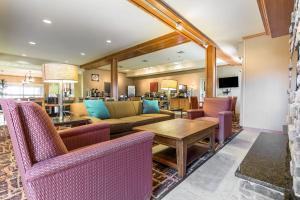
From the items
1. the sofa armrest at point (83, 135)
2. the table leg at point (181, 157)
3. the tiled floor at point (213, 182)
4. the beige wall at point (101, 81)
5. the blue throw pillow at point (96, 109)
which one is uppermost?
the beige wall at point (101, 81)

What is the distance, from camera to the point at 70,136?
1523 millimetres

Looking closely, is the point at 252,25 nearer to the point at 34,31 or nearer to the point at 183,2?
the point at 183,2

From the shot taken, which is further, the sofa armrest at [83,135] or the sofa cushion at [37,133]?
the sofa armrest at [83,135]

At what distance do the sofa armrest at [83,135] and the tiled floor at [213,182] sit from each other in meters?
0.92

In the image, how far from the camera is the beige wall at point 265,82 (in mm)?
3768

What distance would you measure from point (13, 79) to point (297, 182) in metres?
15.0

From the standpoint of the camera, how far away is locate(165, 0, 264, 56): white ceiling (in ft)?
9.09

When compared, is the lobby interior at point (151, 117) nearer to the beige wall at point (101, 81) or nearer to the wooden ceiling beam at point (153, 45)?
the wooden ceiling beam at point (153, 45)

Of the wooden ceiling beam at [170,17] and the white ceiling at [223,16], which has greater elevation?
the white ceiling at [223,16]

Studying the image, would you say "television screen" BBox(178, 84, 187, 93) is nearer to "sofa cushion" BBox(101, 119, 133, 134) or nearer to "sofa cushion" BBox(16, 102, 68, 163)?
"sofa cushion" BBox(101, 119, 133, 134)

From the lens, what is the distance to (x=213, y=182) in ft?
5.69

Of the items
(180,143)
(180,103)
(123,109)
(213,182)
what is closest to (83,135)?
(180,143)

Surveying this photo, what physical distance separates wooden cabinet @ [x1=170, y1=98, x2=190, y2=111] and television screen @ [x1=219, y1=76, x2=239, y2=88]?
1.98 meters

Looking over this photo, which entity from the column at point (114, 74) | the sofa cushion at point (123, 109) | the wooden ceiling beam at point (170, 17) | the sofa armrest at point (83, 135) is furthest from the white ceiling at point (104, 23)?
the sofa armrest at point (83, 135)
